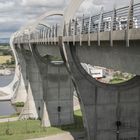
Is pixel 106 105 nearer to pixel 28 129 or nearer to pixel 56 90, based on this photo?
pixel 28 129

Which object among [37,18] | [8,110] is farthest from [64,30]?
[8,110]

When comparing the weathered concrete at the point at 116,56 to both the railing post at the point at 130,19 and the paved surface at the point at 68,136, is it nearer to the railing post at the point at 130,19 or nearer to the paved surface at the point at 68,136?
the railing post at the point at 130,19

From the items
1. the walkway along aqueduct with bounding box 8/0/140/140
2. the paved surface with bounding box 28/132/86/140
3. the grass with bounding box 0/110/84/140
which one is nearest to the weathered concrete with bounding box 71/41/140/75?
the walkway along aqueduct with bounding box 8/0/140/140

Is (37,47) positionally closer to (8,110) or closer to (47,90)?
(47,90)

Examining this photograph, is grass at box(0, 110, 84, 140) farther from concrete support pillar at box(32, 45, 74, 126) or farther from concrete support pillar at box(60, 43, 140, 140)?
concrete support pillar at box(60, 43, 140, 140)

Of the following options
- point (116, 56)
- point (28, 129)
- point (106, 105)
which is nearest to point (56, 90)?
point (28, 129)

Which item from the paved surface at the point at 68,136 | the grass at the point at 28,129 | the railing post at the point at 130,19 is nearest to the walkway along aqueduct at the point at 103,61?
the railing post at the point at 130,19
